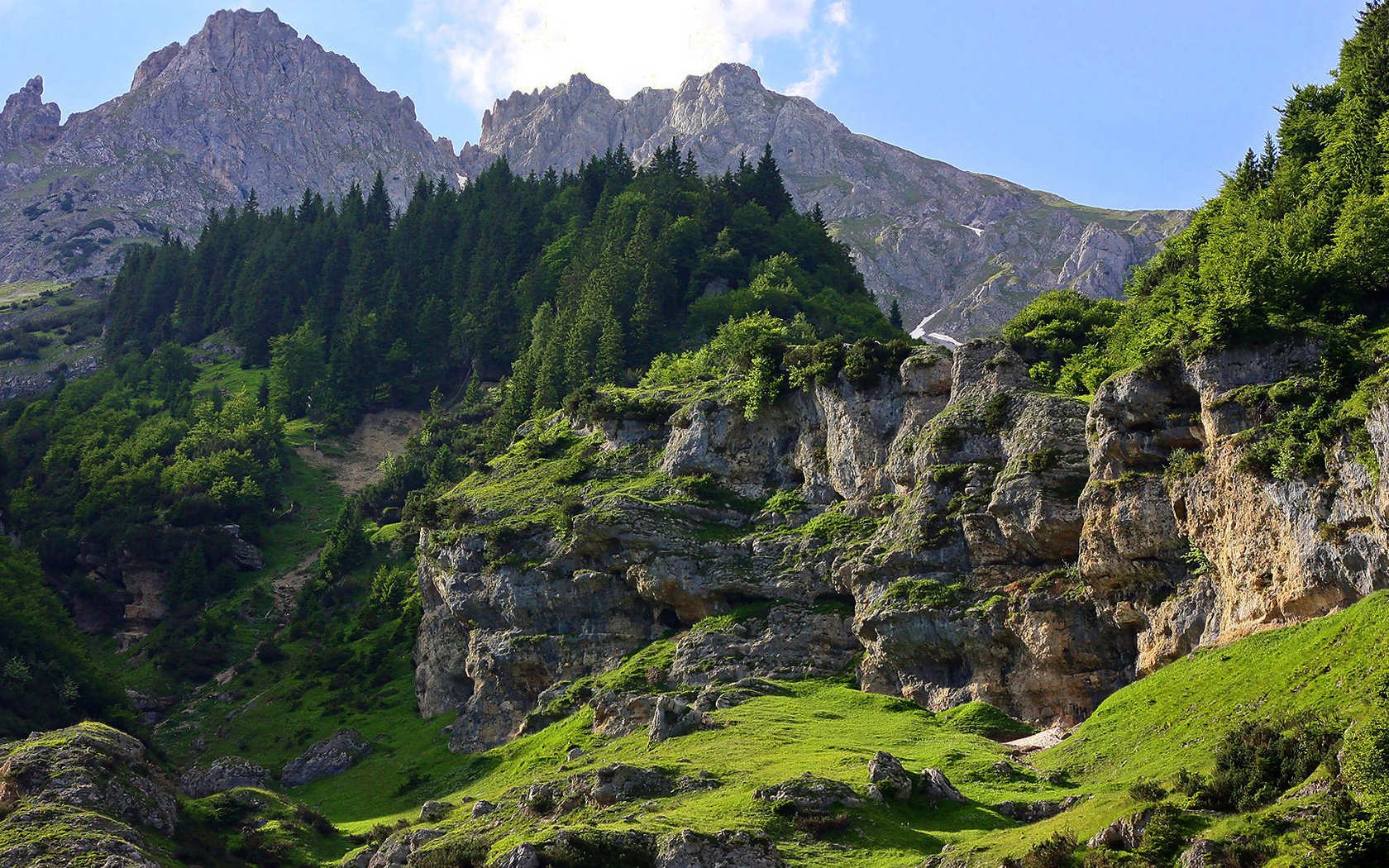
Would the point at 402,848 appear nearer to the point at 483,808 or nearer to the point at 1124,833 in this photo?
the point at 483,808

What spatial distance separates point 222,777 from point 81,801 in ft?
68.0

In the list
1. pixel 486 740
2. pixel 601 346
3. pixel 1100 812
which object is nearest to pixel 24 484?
pixel 601 346

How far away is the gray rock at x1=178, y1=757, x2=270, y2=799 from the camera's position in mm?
75125

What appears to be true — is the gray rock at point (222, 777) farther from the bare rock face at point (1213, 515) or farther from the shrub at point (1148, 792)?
the shrub at point (1148, 792)

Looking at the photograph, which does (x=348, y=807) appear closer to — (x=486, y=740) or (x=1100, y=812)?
(x=486, y=740)

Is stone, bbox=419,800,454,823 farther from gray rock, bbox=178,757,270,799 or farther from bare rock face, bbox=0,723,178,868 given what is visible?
gray rock, bbox=178,757,270,799

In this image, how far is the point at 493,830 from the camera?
49938 millimetres

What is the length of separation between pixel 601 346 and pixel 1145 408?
69.5 m

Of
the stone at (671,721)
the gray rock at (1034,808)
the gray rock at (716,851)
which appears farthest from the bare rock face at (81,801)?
the gray rock at (1034,808)

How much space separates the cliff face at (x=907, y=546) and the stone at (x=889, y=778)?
689 inches

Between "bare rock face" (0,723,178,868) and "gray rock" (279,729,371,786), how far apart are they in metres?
17.6

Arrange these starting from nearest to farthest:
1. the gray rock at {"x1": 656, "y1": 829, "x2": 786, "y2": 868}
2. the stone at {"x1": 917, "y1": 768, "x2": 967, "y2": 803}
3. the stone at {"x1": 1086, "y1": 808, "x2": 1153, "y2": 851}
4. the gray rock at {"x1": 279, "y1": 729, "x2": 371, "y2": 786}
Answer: the stone at {"x1": 1086, "y1": 808, "x2": 1153, "y2": 851}, the gray rock at {"x1": 656, "y1": 829, "x2": 786, "y2": 868}, the stone at {"x1": 917, "y1": 768, "x2": 967, "y2": 803}, the gray rock at {"x1": 279, "y1": 729, "x2": 371, "y2": 786}

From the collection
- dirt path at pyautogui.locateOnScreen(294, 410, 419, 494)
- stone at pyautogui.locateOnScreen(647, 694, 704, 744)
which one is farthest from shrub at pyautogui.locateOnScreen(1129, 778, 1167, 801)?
dirt path at pyautogui.locateOnScreen(294, 410, 419, 494)

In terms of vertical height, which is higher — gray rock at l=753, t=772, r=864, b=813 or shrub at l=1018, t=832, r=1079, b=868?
shrub at l=1018, t=832, r=1079, b=868
